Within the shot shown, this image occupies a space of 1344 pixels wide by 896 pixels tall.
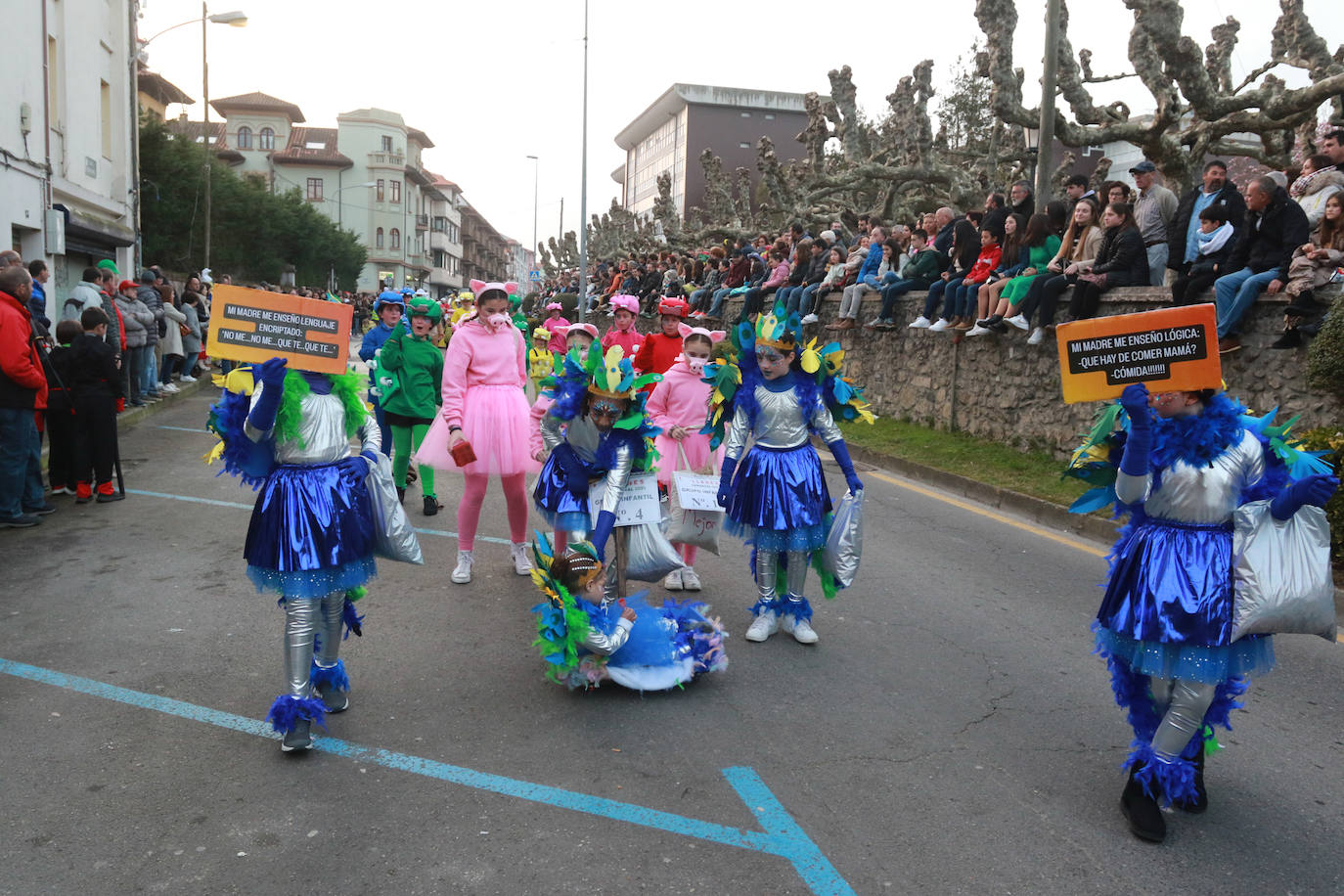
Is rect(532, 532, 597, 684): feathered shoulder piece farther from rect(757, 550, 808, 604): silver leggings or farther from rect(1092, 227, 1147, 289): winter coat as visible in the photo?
rect(1092, 227, 1147, 289): winter coat

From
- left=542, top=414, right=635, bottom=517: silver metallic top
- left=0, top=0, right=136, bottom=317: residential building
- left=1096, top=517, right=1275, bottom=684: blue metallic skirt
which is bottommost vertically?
left=1096, top=517, right=1275, bottom=684: blue metallic skirt

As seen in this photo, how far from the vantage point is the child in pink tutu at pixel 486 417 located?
22.9 feet

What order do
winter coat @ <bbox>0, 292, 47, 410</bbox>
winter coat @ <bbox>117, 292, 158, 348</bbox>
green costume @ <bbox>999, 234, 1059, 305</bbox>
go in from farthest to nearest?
winter coat @ <bbox>117, 292, 158, 348</bbox> → green costume @ <bbox>999, 234, 1059, 305</bbox> → winter coat @ <bbox>0, 292, 47, 410</bbox>

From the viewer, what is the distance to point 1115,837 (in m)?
3.67

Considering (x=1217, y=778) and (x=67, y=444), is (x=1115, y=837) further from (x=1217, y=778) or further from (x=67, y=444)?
(x=67, y=444)

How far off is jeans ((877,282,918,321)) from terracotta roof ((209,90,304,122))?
78890 millimetres

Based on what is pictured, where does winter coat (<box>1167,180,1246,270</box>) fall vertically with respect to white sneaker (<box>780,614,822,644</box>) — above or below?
above

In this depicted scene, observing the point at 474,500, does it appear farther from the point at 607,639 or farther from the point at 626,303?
the point at 607,639

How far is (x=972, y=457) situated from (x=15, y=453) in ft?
32.5

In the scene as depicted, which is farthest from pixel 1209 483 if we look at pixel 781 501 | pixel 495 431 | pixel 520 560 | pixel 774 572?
pixel 520 560

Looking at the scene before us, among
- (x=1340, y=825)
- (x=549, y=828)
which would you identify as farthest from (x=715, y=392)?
(x=1340, y=825)

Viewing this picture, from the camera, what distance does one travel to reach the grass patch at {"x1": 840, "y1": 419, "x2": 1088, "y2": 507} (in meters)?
10.2

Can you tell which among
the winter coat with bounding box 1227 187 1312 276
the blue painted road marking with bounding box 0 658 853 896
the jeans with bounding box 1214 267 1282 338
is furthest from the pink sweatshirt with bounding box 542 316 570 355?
the winter coat with bounding box 1227 187 1312 276

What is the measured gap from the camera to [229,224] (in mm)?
42375
